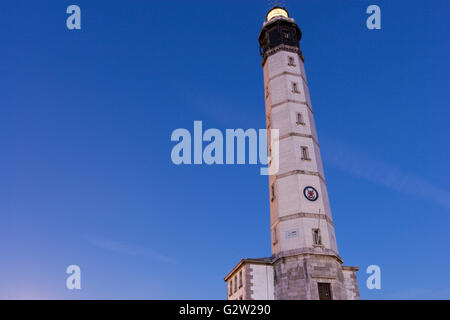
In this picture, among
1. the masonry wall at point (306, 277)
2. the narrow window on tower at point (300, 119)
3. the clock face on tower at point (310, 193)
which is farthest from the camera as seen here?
the narrow window on tower at point (300, 119)

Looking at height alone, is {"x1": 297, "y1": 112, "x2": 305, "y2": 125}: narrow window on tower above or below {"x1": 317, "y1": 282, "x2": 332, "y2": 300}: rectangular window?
above

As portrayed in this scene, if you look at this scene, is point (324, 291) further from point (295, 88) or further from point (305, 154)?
point (295, 88)

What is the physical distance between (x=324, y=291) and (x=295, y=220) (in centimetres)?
767

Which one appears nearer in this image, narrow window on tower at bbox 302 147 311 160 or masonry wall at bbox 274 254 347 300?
masonry wall at bbox 274 254 347 300

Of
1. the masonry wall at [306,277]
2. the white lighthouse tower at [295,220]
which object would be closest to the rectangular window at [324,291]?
the white lighthouse tower at [295,220]

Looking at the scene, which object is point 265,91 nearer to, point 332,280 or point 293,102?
point 293,102

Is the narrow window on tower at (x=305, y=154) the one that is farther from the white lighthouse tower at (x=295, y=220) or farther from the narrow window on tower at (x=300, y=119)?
the narrow window on tower at (x=300, y=119)

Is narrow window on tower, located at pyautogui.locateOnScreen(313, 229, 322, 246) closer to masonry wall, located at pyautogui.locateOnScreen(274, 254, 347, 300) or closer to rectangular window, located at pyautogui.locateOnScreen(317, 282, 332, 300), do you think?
masonry wall, located at pyautogui.locateOnScreen(274, 254, 347, 300)

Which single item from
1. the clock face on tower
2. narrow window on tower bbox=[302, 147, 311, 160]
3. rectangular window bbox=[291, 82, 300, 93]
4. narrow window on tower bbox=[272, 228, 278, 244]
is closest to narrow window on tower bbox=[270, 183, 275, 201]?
narrow window on tower bbox=[272, 228, 278, 244]

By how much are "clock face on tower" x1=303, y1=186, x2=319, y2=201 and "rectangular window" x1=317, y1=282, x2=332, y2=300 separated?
9138 mm

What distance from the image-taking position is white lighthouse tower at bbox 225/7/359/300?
39.3 meters

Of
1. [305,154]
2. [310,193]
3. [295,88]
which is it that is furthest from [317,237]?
[295,88]

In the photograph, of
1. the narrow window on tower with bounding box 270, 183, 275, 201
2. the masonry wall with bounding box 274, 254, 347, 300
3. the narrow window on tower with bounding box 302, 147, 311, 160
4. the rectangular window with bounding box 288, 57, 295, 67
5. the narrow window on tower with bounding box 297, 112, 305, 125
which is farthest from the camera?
the rectangular window with bounding box 288, 57, 295, 67

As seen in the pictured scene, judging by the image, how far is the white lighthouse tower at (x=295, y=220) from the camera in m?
39.3
